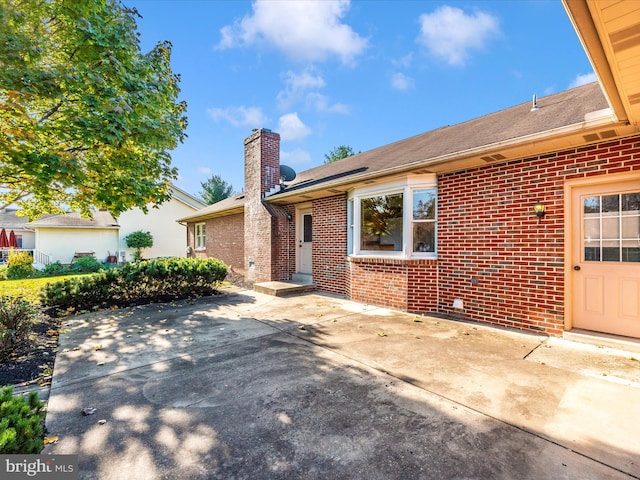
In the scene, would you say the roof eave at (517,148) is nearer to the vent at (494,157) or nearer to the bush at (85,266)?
the vent at (494,157)

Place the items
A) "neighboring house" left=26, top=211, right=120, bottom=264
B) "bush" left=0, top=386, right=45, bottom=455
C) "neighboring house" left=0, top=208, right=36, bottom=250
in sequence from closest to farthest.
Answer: "bush" left=0, top=386, right=45, bottom=455, "neighboring house" left=26, top=211, right=120, bottom=264, "neighboring house" left=0, top=208, right=36, bottom=250

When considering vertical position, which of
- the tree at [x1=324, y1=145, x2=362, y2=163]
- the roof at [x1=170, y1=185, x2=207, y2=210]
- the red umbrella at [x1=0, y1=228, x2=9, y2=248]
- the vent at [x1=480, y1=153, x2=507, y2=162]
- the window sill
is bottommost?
the window sill

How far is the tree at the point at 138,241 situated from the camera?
22.0 meters

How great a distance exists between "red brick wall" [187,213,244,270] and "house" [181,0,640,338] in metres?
5.65

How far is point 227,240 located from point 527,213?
11.9 metres

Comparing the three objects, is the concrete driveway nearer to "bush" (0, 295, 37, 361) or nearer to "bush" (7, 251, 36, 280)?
"bush" (0, 295, 37, 361)

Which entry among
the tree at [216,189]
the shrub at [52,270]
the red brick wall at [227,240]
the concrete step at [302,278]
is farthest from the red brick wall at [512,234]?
the tree at [216,189]

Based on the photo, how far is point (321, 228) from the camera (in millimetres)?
9406

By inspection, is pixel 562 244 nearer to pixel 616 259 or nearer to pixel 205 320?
pixel 616 259

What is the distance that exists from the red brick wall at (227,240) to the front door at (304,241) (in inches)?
127

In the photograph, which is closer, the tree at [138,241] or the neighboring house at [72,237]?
the neighboring house at [72,237]

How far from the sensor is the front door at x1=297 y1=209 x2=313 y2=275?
10547 mm

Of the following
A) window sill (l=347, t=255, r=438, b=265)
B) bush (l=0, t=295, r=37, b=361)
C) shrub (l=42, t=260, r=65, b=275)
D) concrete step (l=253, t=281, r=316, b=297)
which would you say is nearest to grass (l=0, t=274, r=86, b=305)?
bush (l=0, t=295, r=37, b=361)

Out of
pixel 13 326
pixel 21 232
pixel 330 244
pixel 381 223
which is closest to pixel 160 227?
pixel 21 232
